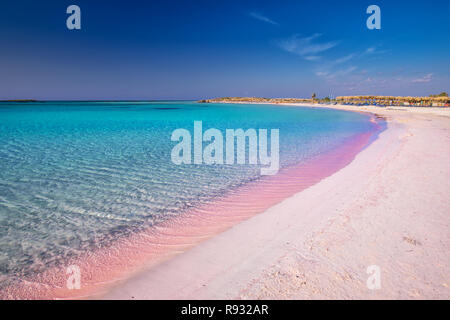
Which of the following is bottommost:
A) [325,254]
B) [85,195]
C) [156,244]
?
[156,244]

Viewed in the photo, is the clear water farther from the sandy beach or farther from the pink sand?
the sandy beach

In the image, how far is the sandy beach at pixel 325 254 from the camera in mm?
2713

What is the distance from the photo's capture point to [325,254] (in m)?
3.30

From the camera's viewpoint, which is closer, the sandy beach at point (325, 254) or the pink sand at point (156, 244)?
the sandy beach at point (325, 254)

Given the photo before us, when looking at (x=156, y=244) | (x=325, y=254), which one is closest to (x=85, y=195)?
(x=156, y=244)

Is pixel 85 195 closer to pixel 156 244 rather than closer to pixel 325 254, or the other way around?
pixel 156 244

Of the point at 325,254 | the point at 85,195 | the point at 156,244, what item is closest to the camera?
the point at 325,254

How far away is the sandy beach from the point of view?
2.71 m

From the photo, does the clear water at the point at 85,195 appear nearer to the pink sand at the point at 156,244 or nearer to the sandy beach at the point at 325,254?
the pink sand at the point at 156,244

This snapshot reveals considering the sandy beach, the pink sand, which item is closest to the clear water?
the pink sand

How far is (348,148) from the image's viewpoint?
13.0 metres

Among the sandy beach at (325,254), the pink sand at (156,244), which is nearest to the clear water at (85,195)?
the pink sand at (156,244)
